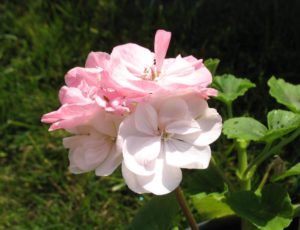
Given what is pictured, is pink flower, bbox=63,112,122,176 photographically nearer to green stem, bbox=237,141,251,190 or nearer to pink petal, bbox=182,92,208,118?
pink petal, bbox=182,92,208,118

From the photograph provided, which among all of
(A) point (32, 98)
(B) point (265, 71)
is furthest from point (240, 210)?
(A) point (32, 98)

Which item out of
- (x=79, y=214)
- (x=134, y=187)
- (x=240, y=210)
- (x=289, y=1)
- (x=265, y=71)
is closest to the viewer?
(x=134, y=187)

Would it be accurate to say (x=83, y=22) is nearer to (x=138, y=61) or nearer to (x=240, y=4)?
(x=240, y=4)

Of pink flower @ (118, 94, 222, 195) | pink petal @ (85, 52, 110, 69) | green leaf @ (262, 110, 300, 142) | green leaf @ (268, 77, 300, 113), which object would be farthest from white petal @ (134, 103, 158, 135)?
green leaf @ (268, 77, 300, 113)

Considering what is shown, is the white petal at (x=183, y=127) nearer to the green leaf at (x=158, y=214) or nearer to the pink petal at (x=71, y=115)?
the pink petal at (x=71, y=115)

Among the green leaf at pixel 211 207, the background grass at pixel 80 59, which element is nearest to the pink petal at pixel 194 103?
the green leaf at pixel 211 207
